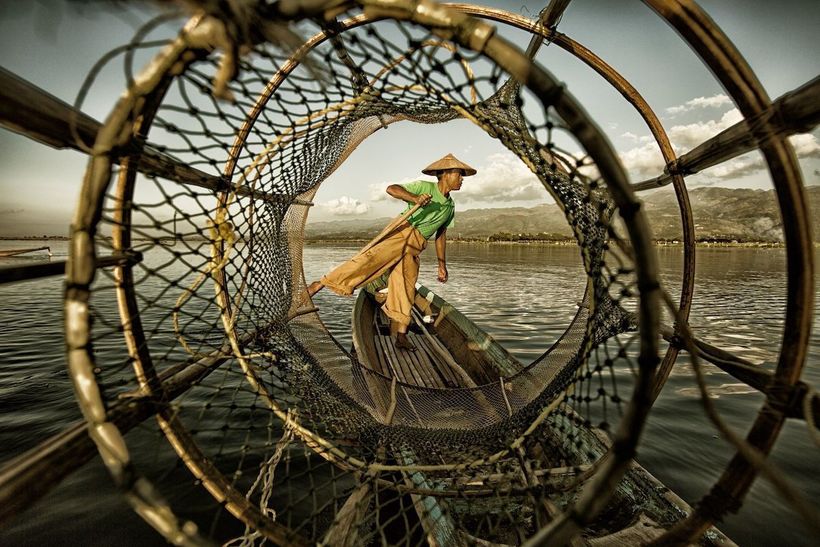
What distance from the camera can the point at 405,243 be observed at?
552 centimetres

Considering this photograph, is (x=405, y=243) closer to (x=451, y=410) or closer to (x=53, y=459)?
(x=451, y=410)

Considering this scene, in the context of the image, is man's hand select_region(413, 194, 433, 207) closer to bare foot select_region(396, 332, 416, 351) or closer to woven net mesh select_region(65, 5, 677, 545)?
woven net mesh select_region(65, 5, 677, 545)

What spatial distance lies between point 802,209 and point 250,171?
2.74m

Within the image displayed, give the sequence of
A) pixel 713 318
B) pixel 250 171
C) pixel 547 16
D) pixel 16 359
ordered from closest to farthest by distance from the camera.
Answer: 1. pixel 250 171
2. pixel 547 16
3. pixel 16 359
4. pixel 713 318

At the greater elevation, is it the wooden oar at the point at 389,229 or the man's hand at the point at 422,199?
the man's hand at the point at 422,199

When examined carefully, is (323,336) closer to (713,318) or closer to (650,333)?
(650,333)

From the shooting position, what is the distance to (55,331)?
31.1 ft

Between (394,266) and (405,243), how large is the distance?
43 centimetres

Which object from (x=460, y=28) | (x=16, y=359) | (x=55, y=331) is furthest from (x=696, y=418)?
(x=55, y=331)

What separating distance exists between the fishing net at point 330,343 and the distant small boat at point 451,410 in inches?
1.0

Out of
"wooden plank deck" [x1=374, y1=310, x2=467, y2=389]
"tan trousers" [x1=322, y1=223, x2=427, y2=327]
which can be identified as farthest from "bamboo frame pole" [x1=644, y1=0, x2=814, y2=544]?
"tan trousers" [x1=322, y1=223, x2=427, y2=327]

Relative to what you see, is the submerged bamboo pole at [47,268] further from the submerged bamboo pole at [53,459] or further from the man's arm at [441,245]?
the man's arm at [441,245]

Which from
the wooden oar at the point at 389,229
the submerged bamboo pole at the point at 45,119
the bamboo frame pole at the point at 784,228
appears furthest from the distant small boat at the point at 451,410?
the submerged bamboo pole at the point at 45,119

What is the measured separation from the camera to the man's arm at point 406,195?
199 inches
